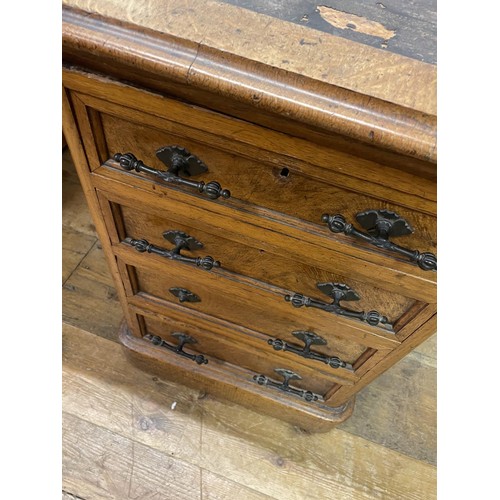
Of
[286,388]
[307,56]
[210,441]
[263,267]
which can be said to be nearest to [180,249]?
[263,267]

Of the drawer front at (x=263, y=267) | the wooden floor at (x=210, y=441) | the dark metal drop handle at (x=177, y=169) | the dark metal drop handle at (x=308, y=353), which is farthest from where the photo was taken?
the wooden floor at (x=210, y=441)

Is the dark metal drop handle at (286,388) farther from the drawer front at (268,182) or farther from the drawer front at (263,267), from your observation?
the drawer front at (268,182)

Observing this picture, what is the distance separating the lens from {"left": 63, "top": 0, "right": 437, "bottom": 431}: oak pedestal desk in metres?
0.37

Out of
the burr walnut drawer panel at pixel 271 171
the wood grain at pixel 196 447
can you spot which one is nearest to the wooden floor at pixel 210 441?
the wood grain at pixel 196 447

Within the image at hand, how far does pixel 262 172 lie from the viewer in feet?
1.57

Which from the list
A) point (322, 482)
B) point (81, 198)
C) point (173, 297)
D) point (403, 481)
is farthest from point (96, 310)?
point (403, 481)

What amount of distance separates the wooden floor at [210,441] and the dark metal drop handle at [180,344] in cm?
19

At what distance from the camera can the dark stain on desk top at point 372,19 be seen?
0.40 meters

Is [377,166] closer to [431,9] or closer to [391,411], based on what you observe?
[431,9]

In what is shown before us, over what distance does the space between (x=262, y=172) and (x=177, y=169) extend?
0.10 m

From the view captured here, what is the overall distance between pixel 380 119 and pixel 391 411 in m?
0.98

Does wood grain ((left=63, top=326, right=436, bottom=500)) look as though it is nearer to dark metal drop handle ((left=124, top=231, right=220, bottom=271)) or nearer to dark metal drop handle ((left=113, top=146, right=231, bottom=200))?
dark metal drop handle ((left=124, top=231, right=220, bottom=271))

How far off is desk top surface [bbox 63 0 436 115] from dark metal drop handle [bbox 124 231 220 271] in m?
0.29

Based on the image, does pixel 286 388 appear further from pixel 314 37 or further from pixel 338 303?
pixel 314 37
